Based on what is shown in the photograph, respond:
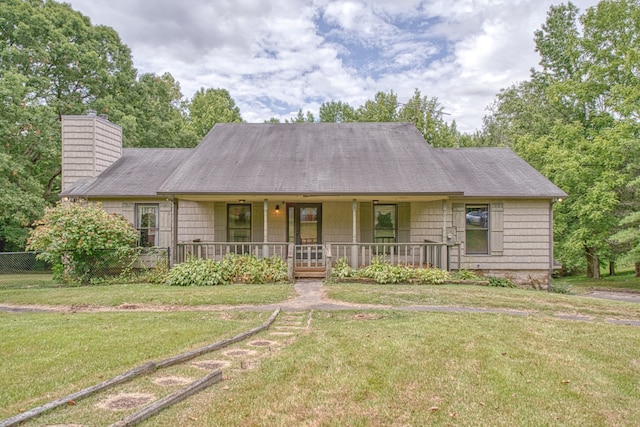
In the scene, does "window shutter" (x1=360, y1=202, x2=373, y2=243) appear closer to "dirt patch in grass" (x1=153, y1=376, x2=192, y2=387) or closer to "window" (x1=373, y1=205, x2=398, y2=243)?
"window" (x1=373, y1=205, x2=398, y2=243)

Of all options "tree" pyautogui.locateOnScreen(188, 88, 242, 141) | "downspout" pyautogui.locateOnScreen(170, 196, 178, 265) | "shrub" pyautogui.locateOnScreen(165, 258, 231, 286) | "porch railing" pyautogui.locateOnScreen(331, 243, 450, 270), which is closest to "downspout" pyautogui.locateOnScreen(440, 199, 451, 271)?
"porch railing" pyautogui.locateOnScreen(331, 243, 450, 270)

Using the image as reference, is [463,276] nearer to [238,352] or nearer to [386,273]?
[386,273]

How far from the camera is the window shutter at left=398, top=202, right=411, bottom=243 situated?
40.4ft

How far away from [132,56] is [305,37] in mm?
12324

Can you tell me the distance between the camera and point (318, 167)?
11.9m

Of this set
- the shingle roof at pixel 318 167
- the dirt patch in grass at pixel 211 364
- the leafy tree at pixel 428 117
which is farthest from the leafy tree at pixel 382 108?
the dirt patch in grass at pixel 211 364

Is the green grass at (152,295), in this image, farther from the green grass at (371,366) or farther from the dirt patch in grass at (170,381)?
the dirt patch in grass at (170,381)

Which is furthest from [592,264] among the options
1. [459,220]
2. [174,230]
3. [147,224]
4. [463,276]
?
[147,224]

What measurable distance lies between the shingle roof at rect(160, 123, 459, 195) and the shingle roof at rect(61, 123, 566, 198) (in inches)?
1.1

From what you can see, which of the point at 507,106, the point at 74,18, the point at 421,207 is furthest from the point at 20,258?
the point at 507,106

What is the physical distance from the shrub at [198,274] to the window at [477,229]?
7.53 meters

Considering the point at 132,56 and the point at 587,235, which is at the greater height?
the point at 132,56

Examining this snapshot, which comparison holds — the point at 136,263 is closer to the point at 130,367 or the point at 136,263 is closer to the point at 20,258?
the point at 20,258

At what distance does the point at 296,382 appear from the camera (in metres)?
3.72
